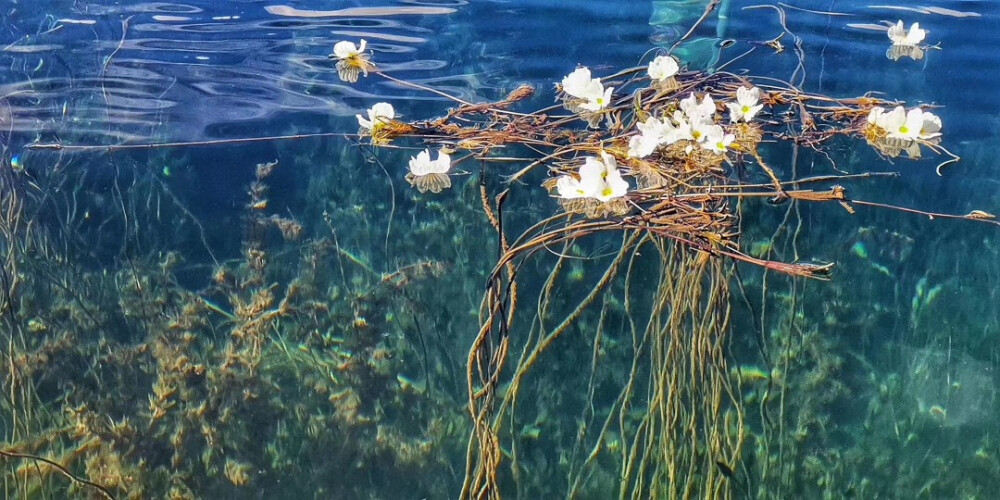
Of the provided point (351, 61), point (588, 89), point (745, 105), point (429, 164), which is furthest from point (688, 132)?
point (351, 61)

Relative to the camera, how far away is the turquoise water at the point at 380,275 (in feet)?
6.37

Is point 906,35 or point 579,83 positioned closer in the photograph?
point 579,83

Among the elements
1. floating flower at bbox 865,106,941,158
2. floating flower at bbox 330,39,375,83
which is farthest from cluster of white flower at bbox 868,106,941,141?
floating flower at bbox 330,39,375,83

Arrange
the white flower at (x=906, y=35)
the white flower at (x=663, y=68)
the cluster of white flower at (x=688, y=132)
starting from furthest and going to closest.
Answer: the white flower at (x=906, y=35), the white flower at (x=663, y=68), the cluster of white flower at (x=688, y=132)

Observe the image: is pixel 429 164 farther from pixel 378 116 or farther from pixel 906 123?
pixel 906 123

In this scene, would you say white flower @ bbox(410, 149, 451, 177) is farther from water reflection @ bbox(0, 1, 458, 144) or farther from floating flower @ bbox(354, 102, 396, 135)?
water reflection @ bbox(0, 1, 458, 144)

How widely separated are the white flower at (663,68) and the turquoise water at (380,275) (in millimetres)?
163

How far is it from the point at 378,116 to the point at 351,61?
289 mm

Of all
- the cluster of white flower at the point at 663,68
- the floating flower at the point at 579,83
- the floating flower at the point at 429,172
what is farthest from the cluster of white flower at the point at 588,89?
the floating flower at the point at 429,172

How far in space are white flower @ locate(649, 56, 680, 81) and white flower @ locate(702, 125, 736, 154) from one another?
306 mm

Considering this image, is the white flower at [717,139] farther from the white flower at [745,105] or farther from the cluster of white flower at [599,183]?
the cluster of white flower at [599,183]

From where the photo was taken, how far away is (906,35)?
2.22 metres

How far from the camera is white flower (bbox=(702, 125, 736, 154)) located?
183 cm

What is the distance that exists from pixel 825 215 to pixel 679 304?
50 centimetres
